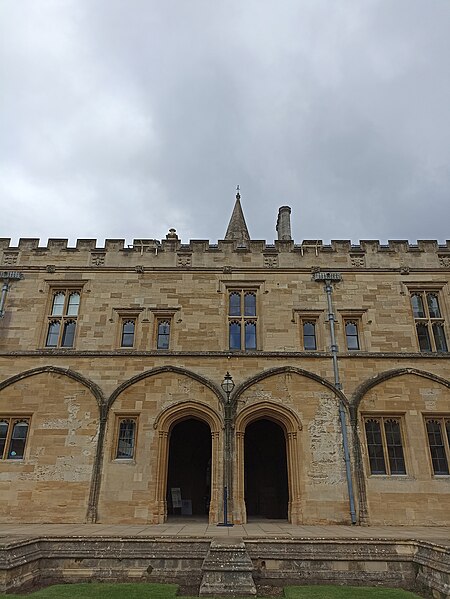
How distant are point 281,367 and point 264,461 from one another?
15.4 ft

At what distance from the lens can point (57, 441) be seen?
1326cm

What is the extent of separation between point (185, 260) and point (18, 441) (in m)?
8.06

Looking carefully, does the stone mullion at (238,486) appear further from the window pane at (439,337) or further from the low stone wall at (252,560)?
the window pane at (439,337)

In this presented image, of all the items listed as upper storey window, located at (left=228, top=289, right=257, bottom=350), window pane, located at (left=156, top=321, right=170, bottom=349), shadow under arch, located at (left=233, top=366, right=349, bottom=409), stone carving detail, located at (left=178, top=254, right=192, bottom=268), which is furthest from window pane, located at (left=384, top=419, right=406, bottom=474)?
stone carving detail, located at (left=178, top=254, right=192, bottom=268)

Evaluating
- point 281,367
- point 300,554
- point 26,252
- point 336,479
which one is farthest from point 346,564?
point 26,252

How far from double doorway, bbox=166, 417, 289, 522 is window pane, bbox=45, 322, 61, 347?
17.2ft

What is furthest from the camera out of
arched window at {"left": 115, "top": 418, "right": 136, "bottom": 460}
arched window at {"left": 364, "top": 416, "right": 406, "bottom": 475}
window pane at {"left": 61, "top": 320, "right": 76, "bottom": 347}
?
→ window pane at {"left": 61, "top": 320, "right": 76, "bottom": 347}

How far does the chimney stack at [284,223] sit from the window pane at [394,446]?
12.3m

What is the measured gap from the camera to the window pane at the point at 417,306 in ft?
49.9

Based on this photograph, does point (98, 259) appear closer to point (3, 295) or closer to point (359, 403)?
point (3, 295)

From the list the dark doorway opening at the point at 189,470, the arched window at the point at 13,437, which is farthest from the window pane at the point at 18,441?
the dark doorway opening at the point at 189,470

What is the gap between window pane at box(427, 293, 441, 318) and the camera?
15.3 meters

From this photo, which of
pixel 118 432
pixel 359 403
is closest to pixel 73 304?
pixel 118 432

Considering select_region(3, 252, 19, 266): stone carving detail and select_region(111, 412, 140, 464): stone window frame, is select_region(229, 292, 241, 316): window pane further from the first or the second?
select_region(3, 252, 19, 266): stone carving detail
